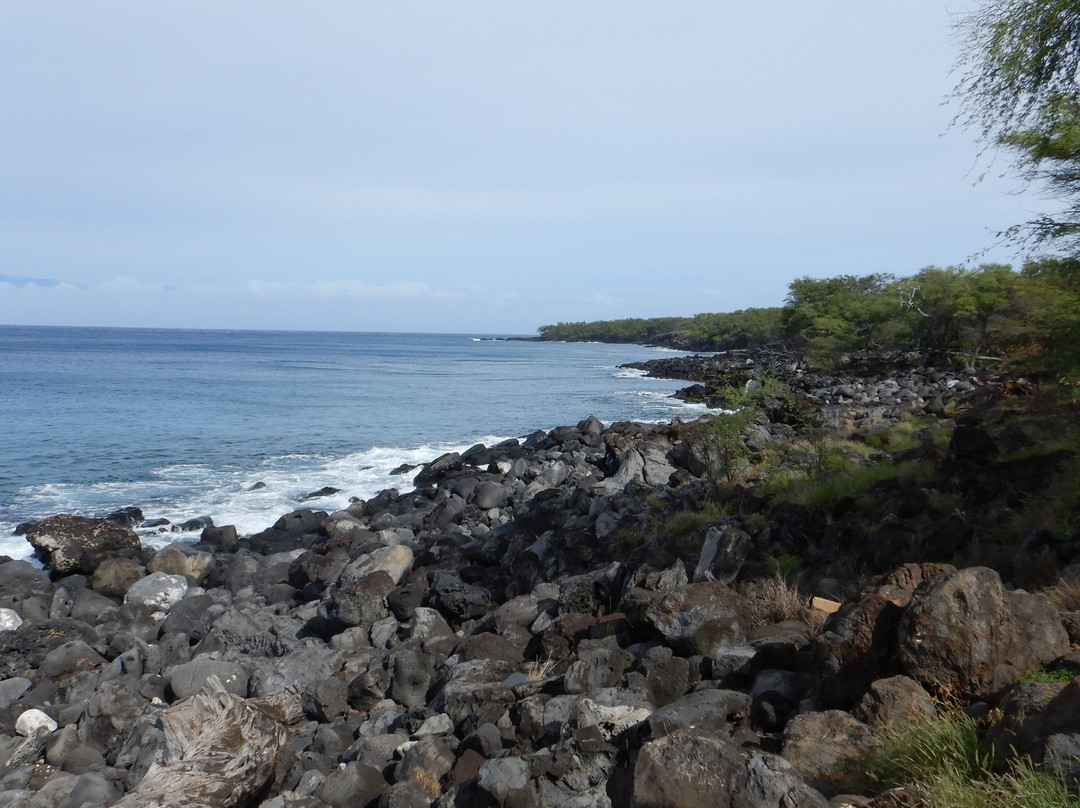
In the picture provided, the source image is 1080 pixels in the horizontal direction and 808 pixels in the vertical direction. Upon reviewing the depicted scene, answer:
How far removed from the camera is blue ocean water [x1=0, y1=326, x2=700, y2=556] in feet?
80.3

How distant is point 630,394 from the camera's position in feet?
185

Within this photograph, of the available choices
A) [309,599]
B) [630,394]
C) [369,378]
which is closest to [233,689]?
Answer: [309,599]

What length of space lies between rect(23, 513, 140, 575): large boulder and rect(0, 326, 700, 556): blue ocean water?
1.53m

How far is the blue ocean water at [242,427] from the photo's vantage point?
24.5m

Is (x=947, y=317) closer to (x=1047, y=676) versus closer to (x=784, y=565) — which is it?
(x=784, y=565)

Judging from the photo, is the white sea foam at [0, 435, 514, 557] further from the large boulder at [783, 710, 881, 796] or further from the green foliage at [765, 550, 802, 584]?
the large boulder at [783, 710, 881, 796]

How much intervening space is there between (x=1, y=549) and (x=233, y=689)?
13130mm

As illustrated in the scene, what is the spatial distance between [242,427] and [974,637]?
36.6 m

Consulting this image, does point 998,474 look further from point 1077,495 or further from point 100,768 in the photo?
point 100,768

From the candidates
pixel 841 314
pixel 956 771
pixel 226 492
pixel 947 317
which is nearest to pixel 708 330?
pixel 841 314

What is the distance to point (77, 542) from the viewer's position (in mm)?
17938

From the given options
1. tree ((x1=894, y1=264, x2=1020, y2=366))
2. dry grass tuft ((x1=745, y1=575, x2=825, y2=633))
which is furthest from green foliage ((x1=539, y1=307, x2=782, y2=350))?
dry grass tuft ((x1=745, y1=575, x2=825, y2=633))

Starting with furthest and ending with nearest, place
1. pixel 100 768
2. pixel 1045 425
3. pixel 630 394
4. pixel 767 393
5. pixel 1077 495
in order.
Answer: pixel 630 394
pixel 767 393
pixel 1045 425
pixel 1077 495
pixel 100 768

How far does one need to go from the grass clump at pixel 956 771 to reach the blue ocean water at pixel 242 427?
19.5 m
